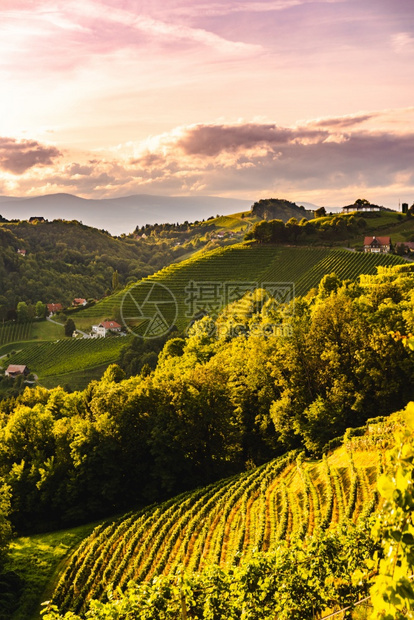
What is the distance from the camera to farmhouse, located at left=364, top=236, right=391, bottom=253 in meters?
92.8

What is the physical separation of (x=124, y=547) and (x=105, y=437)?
848 centimetres

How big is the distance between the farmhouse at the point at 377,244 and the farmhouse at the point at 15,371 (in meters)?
60.8

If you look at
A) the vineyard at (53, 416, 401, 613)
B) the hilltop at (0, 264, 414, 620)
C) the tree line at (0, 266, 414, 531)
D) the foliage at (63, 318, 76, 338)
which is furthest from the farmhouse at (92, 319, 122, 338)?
the vineyard at (53, 416, 401, 613)

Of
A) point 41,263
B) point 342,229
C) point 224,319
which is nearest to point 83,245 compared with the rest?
point 41,263

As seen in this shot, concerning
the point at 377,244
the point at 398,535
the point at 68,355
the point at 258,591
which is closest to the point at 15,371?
the point at 68,355

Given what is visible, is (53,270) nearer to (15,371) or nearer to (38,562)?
(15,371)

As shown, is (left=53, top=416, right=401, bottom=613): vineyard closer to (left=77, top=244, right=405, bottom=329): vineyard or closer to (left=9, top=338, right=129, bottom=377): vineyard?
(left=77, top=244, right=405, bottom=329): vineyard

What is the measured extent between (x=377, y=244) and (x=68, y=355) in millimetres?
56087

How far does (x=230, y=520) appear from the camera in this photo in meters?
22.8

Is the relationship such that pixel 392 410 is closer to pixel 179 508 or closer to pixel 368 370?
pixel 368 370

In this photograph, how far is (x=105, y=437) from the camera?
3117 cm

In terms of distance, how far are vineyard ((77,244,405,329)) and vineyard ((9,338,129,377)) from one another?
387 inches

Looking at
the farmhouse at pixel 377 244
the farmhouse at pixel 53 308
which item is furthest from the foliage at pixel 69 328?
the farmhouse at pixel 377 244

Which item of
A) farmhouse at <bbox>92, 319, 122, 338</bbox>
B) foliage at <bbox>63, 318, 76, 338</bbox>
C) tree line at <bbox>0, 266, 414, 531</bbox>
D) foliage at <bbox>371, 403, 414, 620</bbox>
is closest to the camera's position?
foliage at <bbox>371, 403, 414, 620</bbox>
